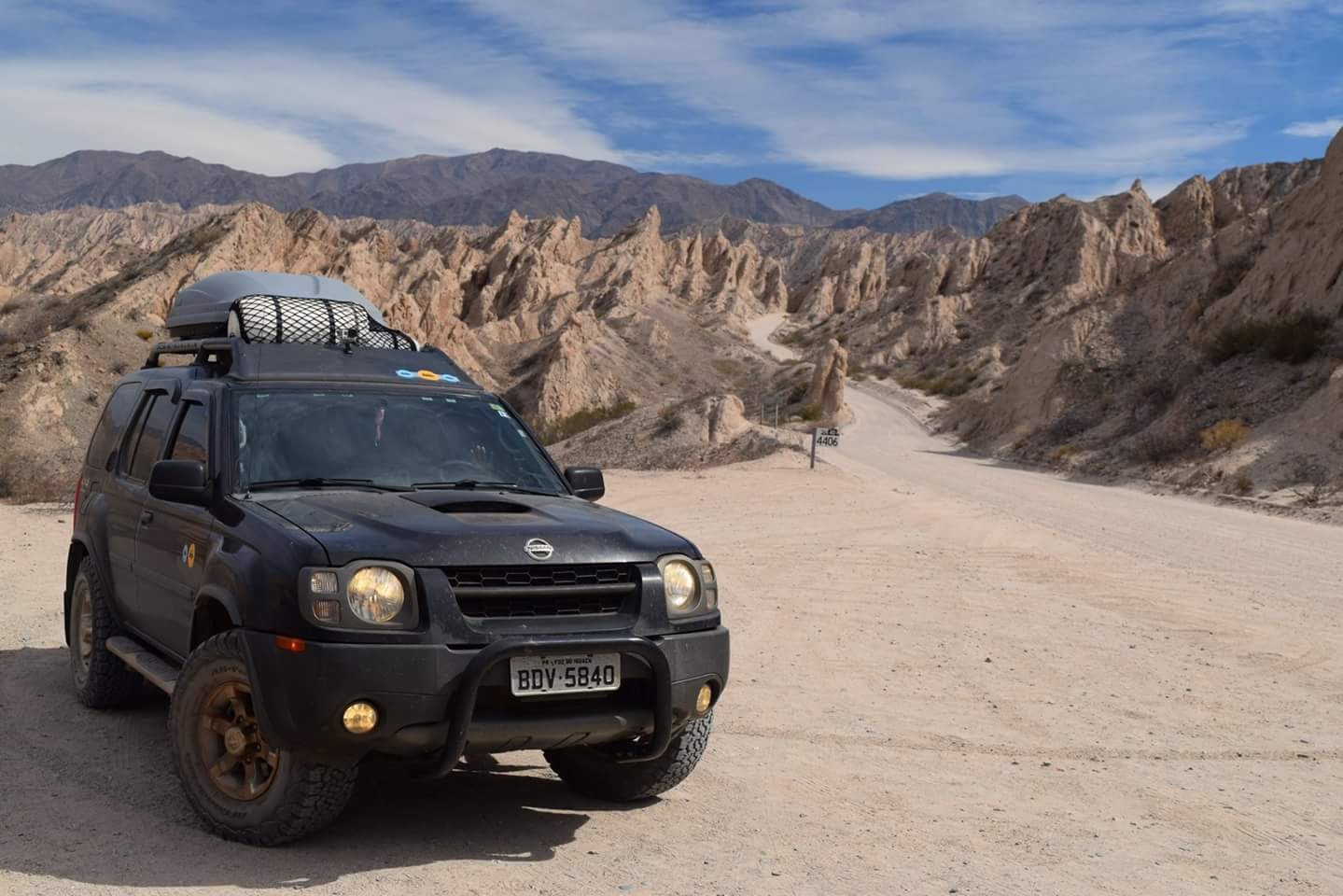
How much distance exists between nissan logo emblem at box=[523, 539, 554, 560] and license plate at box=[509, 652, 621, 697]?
0.40m

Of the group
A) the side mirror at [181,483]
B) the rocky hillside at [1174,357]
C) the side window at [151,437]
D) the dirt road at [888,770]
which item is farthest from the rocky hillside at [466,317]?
the side mirror at [181,483]

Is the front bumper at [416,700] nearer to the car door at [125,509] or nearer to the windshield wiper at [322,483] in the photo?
the windshield wiper at [322,483]

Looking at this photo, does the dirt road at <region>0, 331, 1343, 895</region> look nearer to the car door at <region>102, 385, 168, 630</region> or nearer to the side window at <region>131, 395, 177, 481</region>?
the car door at <region>102, 385, 168, 630</region>

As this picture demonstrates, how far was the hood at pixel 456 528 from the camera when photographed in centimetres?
499

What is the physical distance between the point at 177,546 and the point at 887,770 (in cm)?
379

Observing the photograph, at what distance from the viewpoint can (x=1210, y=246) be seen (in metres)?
45.0

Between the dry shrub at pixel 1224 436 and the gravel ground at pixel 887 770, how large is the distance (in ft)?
43.5

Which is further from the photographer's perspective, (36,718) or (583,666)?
(36,718)

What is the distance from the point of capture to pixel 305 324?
25.5ft

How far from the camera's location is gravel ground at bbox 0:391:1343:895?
17.0 feet

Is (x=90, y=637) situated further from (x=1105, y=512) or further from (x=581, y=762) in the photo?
(x=1105, y=512)

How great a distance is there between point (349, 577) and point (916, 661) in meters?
6.00

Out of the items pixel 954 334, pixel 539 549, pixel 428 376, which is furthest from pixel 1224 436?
pixel 954 334

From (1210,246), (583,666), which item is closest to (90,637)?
(583,666)
